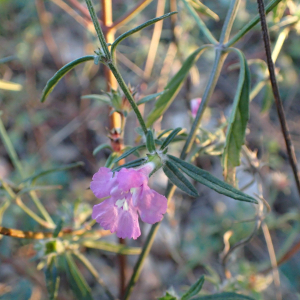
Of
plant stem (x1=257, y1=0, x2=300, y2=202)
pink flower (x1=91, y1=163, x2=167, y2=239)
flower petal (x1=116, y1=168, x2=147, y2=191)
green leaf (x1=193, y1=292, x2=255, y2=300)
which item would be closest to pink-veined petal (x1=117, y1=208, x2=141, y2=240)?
pink flower (x1=91, y1=163, x2=167, y2=239)

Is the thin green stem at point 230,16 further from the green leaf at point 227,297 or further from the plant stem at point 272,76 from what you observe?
the green leaf at point 227,297

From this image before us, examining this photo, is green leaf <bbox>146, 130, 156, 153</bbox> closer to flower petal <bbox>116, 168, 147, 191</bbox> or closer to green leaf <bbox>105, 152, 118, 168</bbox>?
flower petal <bbox>116, 168, 147, 191</bbox>

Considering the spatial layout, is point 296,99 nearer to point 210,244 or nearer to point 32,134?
point 210,244

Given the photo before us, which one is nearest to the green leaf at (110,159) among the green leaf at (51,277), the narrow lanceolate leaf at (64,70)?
the narrow lanceolate leaf at (64,70)

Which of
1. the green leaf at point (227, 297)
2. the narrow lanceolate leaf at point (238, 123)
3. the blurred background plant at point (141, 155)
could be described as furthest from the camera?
the blurred background plant at point (141, 155)

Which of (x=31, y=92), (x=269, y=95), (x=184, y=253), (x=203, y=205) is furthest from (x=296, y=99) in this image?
(x=31, y=92)

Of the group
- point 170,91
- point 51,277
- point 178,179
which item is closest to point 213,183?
point 178,179
